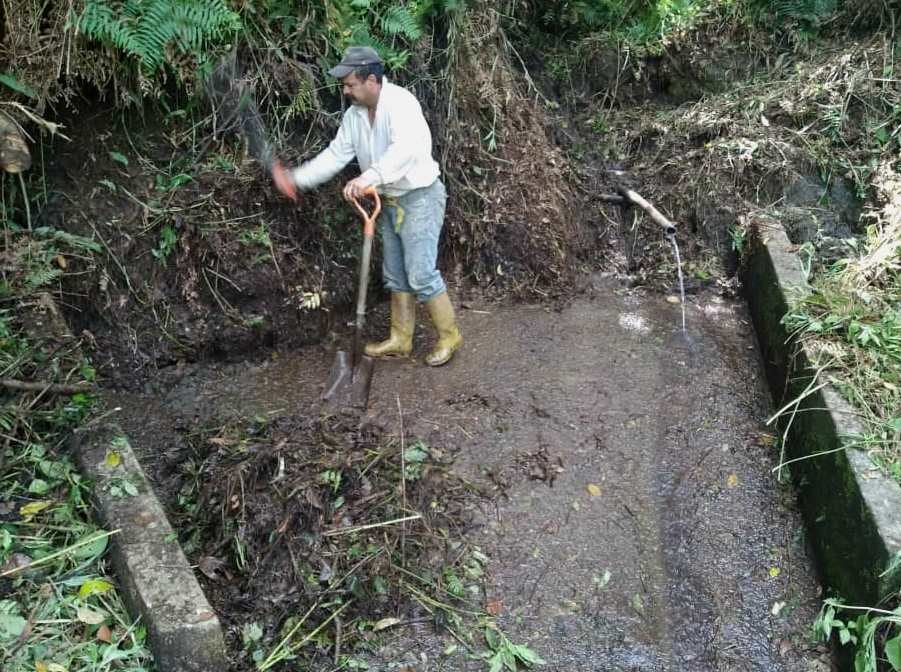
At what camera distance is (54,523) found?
3424 mm

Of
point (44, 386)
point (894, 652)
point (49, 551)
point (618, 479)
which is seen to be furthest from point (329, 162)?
point (894, 652)

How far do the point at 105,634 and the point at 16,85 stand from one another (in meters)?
3.33

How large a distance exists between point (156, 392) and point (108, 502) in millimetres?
1591

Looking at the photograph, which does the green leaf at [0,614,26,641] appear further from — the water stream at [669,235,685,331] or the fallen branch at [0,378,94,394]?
the water stream at [669,235,685,331]

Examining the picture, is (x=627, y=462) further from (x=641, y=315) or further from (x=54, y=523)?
(x=54, y=523)

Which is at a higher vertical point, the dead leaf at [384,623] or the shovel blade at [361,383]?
the shovel blade at [361,383]

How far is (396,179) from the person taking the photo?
4.59 metres

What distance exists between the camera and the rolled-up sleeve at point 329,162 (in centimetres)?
485

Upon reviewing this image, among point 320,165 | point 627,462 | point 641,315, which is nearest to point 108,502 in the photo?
point 320,165

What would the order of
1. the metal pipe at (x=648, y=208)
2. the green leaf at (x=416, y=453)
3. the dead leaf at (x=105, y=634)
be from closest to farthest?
the dead leaf at (x=105, y=634) < the green leaf at (x=416, y=453) < the metal pipe at (x=648, y=208)

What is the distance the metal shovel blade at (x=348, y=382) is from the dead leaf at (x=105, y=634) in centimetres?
209

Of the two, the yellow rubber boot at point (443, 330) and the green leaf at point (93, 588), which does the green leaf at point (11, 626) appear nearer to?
the green leaf at point (93, 588)

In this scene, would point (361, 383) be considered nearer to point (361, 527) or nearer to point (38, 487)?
point (361, 527)

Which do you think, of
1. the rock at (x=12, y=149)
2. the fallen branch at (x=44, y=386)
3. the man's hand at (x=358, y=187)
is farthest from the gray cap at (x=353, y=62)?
the fallen branch at (x=44, y=386)
